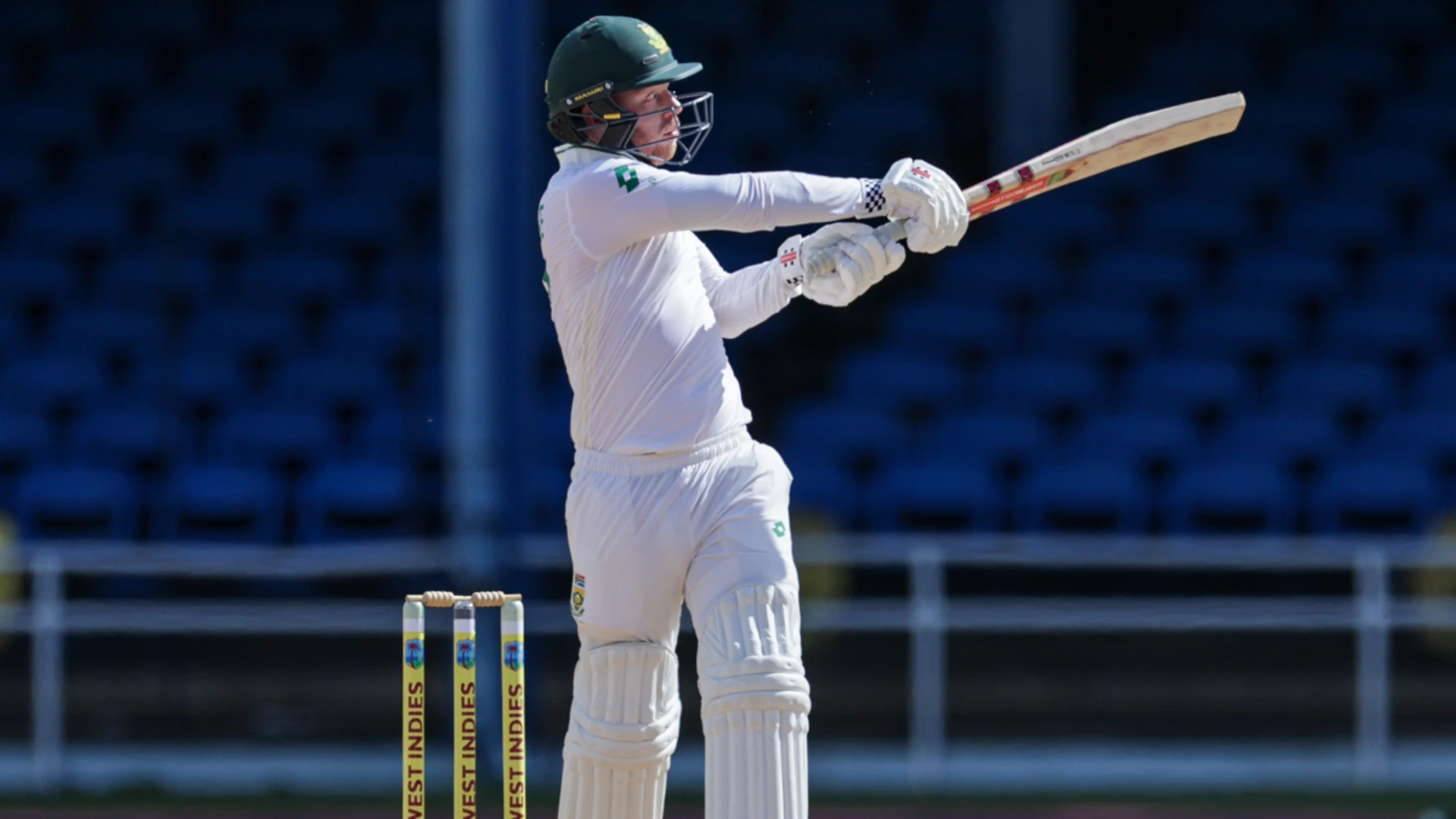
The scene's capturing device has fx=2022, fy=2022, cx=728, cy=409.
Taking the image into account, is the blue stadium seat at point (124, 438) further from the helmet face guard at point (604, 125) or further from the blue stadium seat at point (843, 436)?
the helmet face guard at point (604, 125)

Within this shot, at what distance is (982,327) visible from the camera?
8727mm

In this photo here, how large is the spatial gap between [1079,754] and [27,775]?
131 inches

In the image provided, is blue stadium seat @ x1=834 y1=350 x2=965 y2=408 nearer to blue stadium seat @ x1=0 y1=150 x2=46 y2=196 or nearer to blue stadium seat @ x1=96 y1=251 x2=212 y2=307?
blue stadium seat @ x1=96 y1=251 x2=212 y2=307

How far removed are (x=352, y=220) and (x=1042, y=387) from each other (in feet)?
10.5

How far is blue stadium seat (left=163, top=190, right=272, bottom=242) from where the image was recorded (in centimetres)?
903

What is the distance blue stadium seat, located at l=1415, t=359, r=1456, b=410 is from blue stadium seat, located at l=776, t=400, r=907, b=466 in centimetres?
228

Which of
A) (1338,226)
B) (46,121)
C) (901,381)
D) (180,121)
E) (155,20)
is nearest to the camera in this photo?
(901,381)

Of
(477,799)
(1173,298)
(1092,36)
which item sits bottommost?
(477,799)

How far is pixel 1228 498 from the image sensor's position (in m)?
7.92

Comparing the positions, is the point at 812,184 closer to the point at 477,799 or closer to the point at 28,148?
the point at 477,799

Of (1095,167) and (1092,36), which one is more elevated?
(1092,36)

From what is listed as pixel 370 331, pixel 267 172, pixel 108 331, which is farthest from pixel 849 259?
pixel 267 172

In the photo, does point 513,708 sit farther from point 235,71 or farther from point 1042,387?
point 235,71

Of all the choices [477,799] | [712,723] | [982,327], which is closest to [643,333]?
[712,723]
